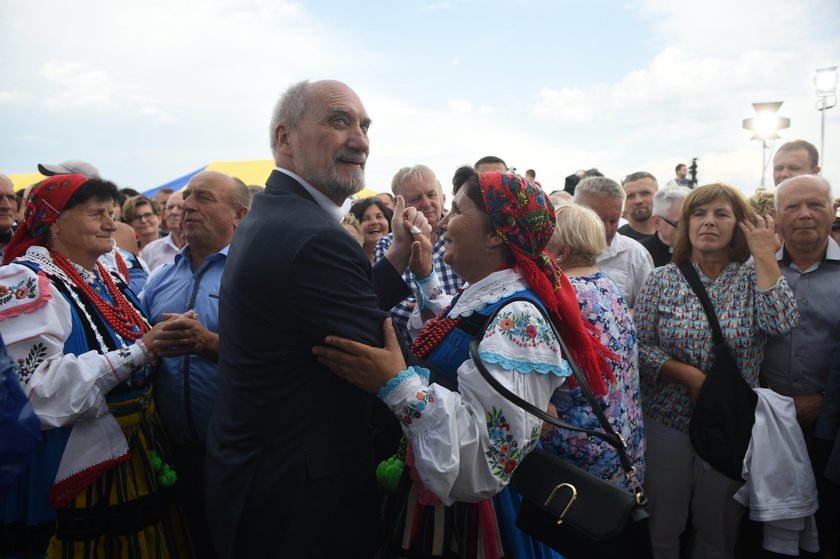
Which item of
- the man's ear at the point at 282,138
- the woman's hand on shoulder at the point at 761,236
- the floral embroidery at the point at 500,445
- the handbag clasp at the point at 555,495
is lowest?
the handbag clasp at the point at 555,495

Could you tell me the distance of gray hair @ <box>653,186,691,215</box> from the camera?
15.7 ft

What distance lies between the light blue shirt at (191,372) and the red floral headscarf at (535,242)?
64.9 inches

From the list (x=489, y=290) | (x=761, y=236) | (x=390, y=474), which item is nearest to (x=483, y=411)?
(x=489, y=290)

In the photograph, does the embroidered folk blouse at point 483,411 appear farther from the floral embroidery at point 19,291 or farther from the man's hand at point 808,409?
the man's hand at point 808,409

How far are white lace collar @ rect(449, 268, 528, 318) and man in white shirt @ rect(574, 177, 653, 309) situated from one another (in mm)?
2546

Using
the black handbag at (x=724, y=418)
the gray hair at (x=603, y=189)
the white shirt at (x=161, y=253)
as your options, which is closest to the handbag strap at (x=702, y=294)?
the black handbag at (x=724, y=418)

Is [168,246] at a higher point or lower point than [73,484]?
higher

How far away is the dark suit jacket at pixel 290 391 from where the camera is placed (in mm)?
1732

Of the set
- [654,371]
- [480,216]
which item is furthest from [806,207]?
[480,216]

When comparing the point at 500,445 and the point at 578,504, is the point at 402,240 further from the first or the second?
the point at 578,504

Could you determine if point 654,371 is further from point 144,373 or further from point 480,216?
point 144,373

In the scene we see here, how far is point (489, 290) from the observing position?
2.09 m

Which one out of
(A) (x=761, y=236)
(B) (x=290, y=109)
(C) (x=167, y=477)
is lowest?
(C) (x=167, y=477)

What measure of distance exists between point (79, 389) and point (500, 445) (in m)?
1.77
